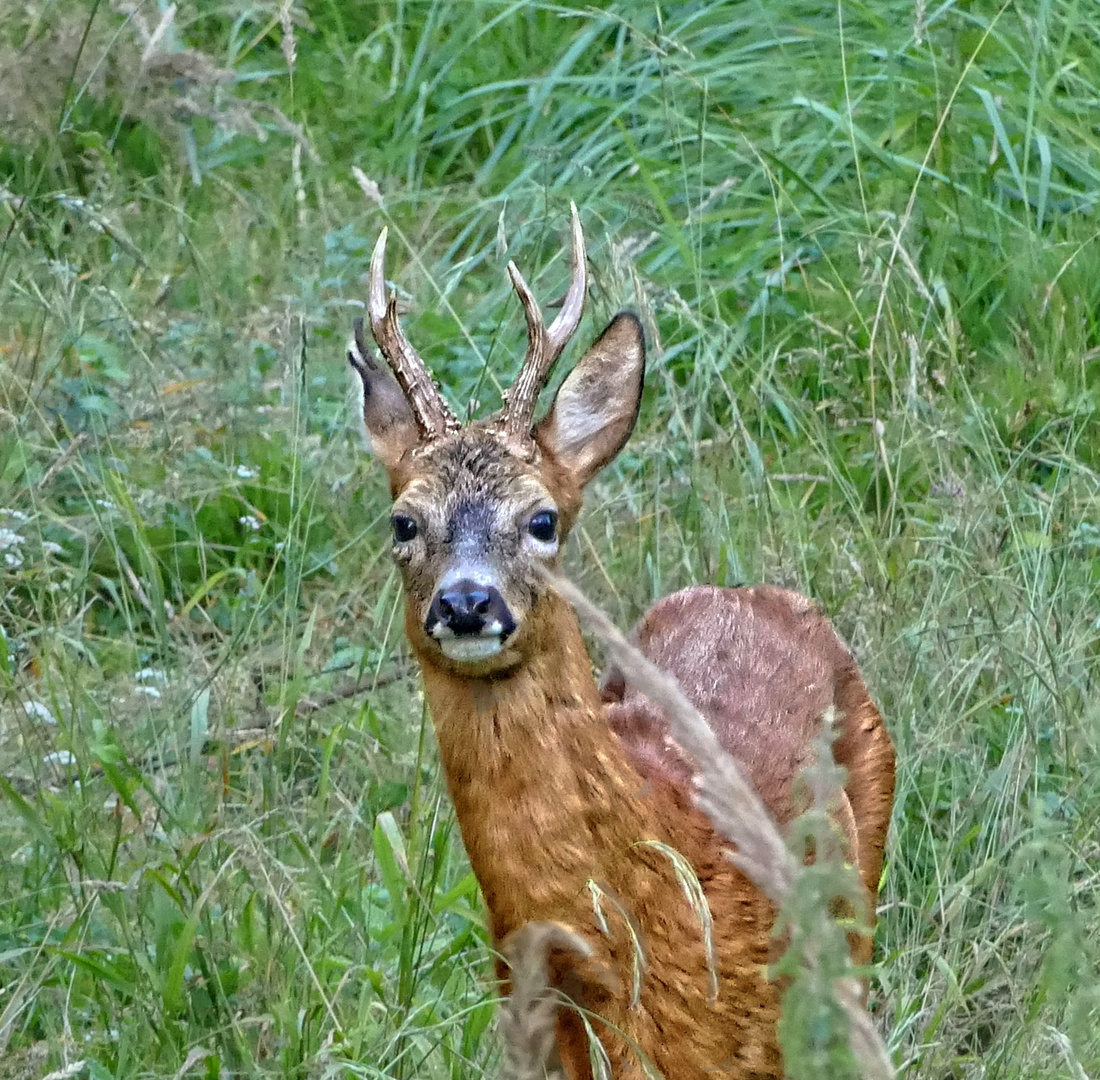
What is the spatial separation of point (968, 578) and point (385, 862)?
1.26 m

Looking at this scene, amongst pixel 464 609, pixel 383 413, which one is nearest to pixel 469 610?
pixel 464 609

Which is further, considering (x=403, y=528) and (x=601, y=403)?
(x=601, y=403)

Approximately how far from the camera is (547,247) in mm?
5852

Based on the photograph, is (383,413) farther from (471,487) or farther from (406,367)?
(471,487)

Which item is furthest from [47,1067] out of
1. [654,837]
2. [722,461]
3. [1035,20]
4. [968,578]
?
[1035,20]

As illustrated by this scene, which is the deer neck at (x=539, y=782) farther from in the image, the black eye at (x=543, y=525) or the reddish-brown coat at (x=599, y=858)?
the black eye at (x=543, y=525)

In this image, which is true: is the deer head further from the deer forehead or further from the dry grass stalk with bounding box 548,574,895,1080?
the dry grass stalk with bounding box 548,574,895,1080

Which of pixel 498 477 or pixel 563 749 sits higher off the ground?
pixel 498 477

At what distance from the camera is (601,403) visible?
135 inches

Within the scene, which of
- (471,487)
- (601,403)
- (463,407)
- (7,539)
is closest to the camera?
(471,487)

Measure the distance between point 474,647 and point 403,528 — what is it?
290mm

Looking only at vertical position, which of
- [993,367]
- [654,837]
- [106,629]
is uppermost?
[654,837]

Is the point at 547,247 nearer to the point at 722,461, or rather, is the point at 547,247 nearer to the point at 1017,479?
the point at 722,461

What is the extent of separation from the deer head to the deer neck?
0.17ft
